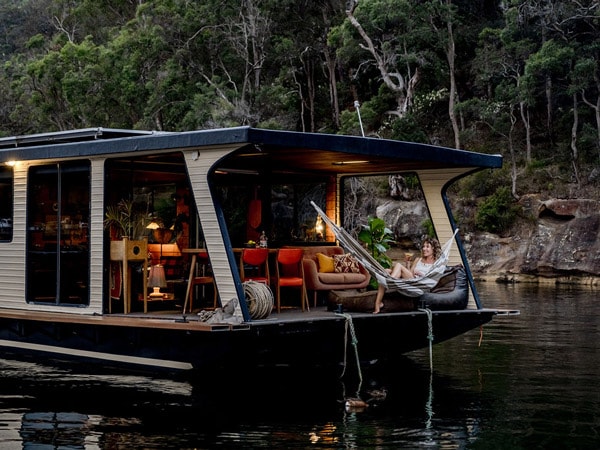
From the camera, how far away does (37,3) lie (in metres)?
52.2

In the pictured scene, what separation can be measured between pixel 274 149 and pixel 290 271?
1.81 m

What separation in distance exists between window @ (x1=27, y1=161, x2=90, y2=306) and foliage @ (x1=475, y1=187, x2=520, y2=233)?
20.6 meters

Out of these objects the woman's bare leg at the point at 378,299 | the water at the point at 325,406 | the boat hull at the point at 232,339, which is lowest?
the water at the point at 325,406

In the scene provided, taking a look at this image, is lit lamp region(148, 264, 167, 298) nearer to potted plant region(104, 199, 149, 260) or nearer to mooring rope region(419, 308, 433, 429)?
potted plant region(104, 199, 149, 260)

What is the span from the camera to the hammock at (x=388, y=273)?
10.1m

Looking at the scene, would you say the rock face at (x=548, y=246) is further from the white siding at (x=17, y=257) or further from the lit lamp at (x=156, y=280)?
the white siding at (x=17, y=257)

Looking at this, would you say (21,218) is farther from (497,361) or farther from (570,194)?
(570,194)

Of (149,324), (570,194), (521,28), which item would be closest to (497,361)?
(149,324)

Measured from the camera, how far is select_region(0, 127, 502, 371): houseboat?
377 inches

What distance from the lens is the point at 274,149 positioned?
10422mm

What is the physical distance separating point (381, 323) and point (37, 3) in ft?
152

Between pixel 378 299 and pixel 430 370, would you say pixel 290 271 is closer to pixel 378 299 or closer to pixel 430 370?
pixel 378 299

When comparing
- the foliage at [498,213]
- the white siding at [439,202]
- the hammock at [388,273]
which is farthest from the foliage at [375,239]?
the foliage at [498,213]

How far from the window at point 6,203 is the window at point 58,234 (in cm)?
45
